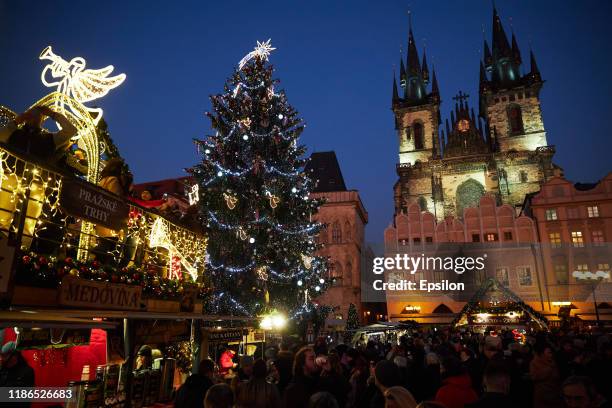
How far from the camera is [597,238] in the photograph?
36250 mm

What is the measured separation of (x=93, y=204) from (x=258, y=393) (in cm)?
450

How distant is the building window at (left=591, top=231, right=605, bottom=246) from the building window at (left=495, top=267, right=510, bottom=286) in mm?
8560

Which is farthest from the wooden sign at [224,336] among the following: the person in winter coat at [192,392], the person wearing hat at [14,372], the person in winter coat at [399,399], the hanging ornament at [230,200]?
the person in winter coat at [399,399]

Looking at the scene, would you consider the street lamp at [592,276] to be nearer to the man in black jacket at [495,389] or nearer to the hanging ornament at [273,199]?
the hanging ornament at [273,199]

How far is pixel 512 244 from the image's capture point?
124 ft

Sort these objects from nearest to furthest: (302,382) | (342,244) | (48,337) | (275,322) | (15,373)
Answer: (302,382)
(15,373)
(48,337)
(275,322)
(342,244)

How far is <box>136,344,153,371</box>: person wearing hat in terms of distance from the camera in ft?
31.0

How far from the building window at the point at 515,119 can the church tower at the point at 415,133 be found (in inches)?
407

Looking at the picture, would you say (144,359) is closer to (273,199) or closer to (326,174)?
(273,199)

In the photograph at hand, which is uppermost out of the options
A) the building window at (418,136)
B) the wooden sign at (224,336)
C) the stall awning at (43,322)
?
the building window at (418,136)

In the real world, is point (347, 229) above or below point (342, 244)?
above

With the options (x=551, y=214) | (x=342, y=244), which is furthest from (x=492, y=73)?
(x=342, y=244)

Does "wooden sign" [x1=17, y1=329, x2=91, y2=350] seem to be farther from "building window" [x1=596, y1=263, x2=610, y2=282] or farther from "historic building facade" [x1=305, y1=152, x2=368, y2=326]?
"building window" [x1=596, y1=263, x2=610, y2=282]

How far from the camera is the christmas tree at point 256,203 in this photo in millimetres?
16312
